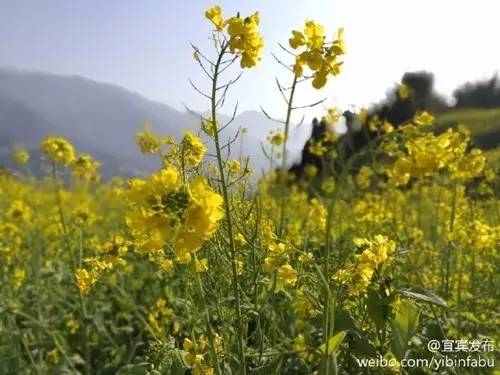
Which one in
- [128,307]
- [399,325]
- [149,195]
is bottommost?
[128,307]

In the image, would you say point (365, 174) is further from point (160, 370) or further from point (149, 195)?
point (149, 195)

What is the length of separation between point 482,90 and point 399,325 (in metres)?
26.0

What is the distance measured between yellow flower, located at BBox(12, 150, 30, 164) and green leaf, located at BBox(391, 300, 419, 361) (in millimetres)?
5074

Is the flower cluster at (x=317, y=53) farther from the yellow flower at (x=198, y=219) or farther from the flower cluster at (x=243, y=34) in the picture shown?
the yellow flower at (x=198, y=219)

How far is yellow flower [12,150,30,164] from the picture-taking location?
5919mm

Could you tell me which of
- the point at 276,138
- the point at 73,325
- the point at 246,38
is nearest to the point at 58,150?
the point at 73,325

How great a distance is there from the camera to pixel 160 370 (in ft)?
5.71

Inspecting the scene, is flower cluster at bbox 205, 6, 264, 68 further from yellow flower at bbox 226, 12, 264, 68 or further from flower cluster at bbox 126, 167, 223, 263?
flower cluster at bbox 126, 167, 223, 263

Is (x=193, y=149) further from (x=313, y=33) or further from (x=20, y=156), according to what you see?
(x=20, y=156)

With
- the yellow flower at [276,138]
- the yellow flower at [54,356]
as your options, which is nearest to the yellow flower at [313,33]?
the yellow flower at [54,356]

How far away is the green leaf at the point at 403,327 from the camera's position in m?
1.53

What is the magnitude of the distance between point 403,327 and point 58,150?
3.05 m

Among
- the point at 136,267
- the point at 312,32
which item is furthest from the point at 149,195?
the point at 136,267

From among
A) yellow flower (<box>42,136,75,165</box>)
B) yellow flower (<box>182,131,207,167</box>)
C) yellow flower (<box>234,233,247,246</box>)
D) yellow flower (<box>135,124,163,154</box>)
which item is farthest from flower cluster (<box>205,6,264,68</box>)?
yellow flower (<box>42,136,75,165</box>)
